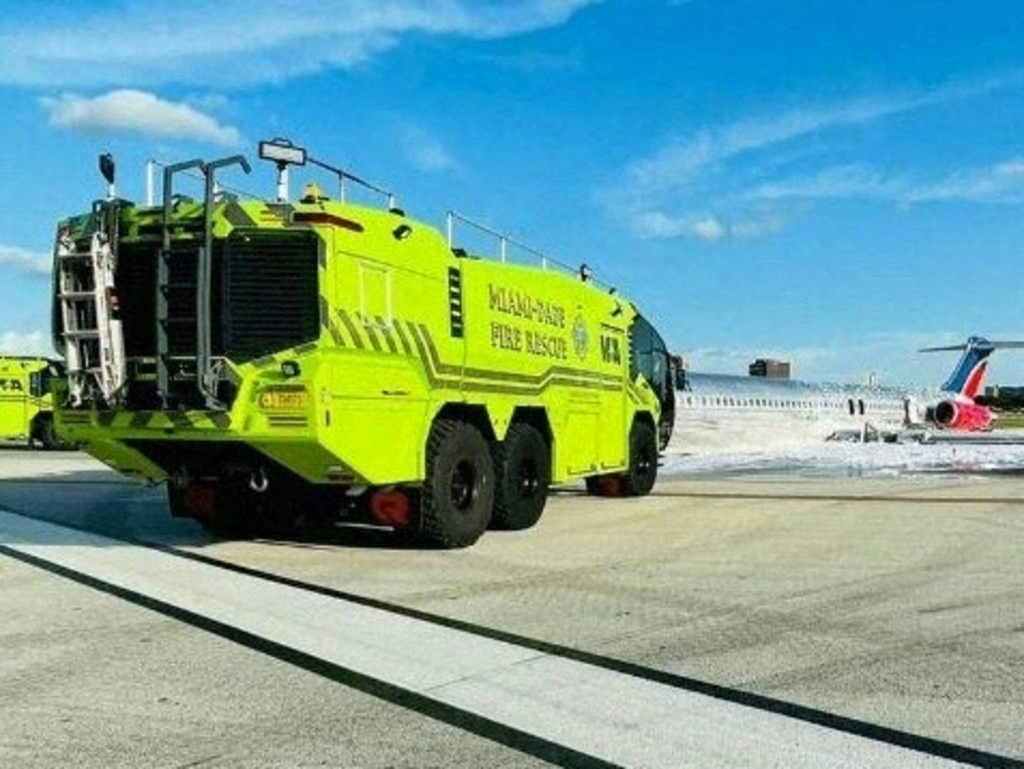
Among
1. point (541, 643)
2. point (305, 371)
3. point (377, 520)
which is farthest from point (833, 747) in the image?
point (377, 520)

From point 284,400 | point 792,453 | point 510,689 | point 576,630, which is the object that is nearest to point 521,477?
point 284,400

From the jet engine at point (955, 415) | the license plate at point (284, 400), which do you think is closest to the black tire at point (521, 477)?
the license plate at point (284, 400)

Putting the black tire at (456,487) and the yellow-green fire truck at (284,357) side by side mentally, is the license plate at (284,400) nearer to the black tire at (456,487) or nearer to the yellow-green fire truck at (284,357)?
the yellow-green fire truck at (284,357)

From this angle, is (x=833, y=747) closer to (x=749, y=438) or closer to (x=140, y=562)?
(x=140, y=562)

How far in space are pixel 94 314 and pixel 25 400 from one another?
30.0 m

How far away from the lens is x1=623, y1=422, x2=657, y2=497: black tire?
17.0m

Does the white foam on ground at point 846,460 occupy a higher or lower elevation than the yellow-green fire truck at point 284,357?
lower

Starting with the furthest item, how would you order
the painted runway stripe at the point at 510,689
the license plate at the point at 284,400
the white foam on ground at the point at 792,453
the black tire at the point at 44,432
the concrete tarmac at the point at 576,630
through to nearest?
the black tire at the point at 44,432
the white foam on ground at the point at 792,453
the license plate at the point at 284,400
the concrete tarmac at the point at 576,630
the painted runway stripe at the point at 510,689

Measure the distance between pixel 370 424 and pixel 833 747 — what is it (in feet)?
19.2

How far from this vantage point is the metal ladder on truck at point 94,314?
9.91 meters

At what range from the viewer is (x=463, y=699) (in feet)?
17.6

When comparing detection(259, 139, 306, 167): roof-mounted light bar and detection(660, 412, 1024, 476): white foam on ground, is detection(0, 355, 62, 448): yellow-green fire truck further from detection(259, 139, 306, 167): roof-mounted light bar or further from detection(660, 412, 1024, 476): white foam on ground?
detection(259, 139, 306, 167): roof-mounted light bar

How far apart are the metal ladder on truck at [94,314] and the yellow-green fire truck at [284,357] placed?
1 centimetres

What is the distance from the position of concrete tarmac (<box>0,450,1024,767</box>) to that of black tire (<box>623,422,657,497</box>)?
3.08m
